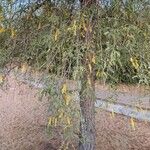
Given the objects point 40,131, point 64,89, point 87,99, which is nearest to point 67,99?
point 64,89

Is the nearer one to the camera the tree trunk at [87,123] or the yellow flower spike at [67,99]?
the yellow flower spike at [67,99]

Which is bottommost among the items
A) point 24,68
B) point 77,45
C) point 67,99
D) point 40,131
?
point 40,131

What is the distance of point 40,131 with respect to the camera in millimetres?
7320

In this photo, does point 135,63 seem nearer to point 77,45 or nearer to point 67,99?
point 77,45

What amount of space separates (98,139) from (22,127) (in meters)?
1.70

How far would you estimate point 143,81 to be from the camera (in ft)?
12.1

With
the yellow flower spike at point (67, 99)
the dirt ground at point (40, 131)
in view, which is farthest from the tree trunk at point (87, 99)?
the dirt ground at point (40, 131)

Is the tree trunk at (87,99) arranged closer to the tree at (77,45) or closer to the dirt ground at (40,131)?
the tree at (77,45)

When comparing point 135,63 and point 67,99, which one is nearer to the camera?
point 67,99

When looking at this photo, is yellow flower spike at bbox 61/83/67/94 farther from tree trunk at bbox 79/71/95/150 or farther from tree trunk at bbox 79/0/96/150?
tree trunk at bbox 79/71/95/150

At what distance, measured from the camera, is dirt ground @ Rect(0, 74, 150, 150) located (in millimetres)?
6367

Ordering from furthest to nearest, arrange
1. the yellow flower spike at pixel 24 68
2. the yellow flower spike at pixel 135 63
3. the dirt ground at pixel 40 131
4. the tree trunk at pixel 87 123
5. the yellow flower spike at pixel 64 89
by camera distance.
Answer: the dirt ground at pixel 40 131 < the tree trunk at pixel 87 123 < the yellow flower spike at pixel 24 68 < the yellow flower spike at pixel 135 63 < the yellow flower spike at pixel 64 89

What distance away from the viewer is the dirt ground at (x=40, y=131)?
6367 mm

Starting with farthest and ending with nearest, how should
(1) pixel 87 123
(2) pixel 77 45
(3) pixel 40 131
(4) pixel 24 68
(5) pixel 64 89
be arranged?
(3) pixel 40 131 → (1) pixel 87 123 → (4) pixel 24 68 → (2) pixel 77 45 → (5) pixel 64 89
